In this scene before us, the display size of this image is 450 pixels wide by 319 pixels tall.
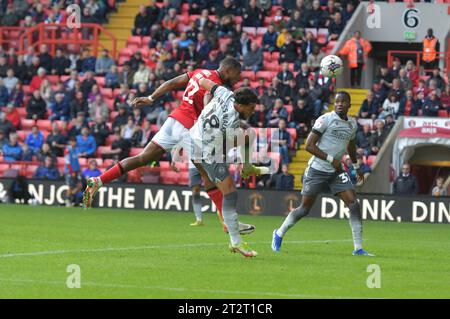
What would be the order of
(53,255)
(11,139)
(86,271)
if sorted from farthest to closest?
(11,139) < (53,255) < (86,271)

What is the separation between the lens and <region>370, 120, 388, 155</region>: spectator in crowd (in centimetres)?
3034

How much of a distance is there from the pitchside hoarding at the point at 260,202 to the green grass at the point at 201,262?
3515mm

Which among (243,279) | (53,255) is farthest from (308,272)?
(53,255)

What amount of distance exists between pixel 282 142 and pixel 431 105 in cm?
383

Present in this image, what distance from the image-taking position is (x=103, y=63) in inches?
1417

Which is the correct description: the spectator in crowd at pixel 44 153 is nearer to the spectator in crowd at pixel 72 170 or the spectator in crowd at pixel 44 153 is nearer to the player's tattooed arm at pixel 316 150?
the spectator in crowd at pixel 72 170

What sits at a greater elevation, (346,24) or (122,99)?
(346,24)

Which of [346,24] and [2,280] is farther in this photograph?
[346,24]

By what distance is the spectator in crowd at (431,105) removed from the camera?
30609 mm

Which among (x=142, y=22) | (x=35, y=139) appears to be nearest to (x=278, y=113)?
(x=35, y=139)
